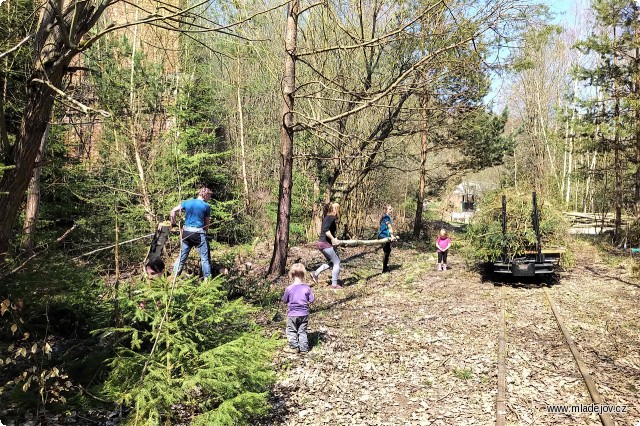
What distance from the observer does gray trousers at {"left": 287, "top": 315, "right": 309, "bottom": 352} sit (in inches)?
253

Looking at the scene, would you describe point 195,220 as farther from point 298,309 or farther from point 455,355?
point 455,355

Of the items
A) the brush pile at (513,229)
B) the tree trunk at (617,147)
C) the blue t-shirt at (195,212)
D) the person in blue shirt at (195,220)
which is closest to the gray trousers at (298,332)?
the person in blue shirt at (195,220)

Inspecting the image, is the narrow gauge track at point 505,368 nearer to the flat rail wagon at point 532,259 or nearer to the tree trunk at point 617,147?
the flat rail wagon at point 532,259

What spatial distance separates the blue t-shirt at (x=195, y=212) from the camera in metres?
7.71

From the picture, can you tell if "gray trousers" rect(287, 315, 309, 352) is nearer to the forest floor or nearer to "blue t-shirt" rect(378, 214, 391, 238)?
the forest floor

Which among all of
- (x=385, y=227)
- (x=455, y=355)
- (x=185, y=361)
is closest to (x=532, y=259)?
(x=385, y=227)

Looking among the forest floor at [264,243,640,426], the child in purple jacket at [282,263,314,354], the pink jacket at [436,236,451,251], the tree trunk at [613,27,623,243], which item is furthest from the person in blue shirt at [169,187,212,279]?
the tree trunk at [613,27,623,243]

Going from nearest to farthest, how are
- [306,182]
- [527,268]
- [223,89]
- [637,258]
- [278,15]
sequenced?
[527,268] → [637,258] → [278,15] → [306,182] → [223,89]

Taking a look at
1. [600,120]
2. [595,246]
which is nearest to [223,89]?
[600,120]

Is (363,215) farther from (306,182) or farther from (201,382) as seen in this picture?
(201,382)

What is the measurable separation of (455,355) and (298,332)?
2.35 metres

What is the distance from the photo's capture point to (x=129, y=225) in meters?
11.9

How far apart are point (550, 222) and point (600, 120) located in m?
9.15

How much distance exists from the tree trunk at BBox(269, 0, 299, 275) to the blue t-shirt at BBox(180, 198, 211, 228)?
128 inches
